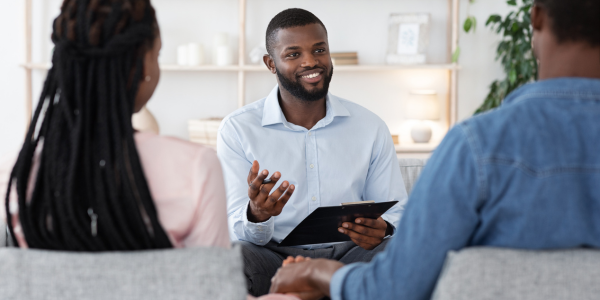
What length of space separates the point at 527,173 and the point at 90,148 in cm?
66

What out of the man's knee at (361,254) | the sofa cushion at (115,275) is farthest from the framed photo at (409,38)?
the sofa cushion at (115,275)

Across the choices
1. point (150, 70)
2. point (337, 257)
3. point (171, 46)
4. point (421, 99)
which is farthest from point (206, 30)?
point (150, 70)

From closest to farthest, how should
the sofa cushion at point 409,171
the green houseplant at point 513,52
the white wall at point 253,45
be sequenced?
the sofa cushion at point 409,171 → the green houseplant at point 513,52 → the white wall at point 253,45

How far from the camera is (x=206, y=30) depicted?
353cm

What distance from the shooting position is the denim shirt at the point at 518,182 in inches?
29.7

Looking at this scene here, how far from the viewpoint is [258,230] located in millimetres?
1601

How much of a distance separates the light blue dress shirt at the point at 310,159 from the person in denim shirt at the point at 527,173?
94 centimetres

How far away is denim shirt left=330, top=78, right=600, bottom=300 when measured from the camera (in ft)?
2.48

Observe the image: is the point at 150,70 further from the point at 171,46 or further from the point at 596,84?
the point at 171,46

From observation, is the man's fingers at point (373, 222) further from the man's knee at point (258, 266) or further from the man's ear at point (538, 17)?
the man's ear at point (538, 17)

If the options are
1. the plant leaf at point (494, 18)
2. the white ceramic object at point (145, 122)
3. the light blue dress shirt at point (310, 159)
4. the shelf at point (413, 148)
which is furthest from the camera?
the shelf at point (413, 148)

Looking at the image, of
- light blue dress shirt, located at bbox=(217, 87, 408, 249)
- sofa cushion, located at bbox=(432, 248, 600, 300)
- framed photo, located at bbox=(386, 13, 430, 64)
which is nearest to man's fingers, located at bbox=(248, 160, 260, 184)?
light blue dress shirt, located at bbox=(217, 87, 408, 249)

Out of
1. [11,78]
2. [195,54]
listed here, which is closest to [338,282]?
[195,54]

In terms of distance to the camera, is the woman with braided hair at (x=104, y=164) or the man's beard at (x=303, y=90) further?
the man's beard at (x=303, y=90)
